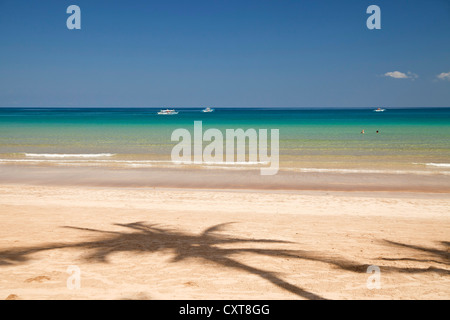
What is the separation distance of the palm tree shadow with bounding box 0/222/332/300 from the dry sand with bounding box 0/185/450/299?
0.02m

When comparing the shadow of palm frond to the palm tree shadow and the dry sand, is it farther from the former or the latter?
the palm tree shadow

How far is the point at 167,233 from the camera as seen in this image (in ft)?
26.5

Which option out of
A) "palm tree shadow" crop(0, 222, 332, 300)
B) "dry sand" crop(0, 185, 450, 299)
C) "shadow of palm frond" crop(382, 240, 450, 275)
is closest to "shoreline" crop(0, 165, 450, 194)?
"dry sand" crop(0, 185, 450, 299)

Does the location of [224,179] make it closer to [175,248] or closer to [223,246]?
[223,246]

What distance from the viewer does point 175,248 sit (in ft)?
23.1

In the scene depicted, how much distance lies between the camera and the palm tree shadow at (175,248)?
6.27 metres

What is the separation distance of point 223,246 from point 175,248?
2.89 ft

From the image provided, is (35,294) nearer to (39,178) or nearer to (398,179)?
(39,178)

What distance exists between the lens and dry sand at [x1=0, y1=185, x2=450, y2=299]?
531 cm

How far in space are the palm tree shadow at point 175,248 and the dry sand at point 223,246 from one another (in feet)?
0.06

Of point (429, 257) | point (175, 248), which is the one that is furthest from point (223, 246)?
point (429, 257)

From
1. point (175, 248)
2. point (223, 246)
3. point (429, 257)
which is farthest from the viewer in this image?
point (223, 246)
